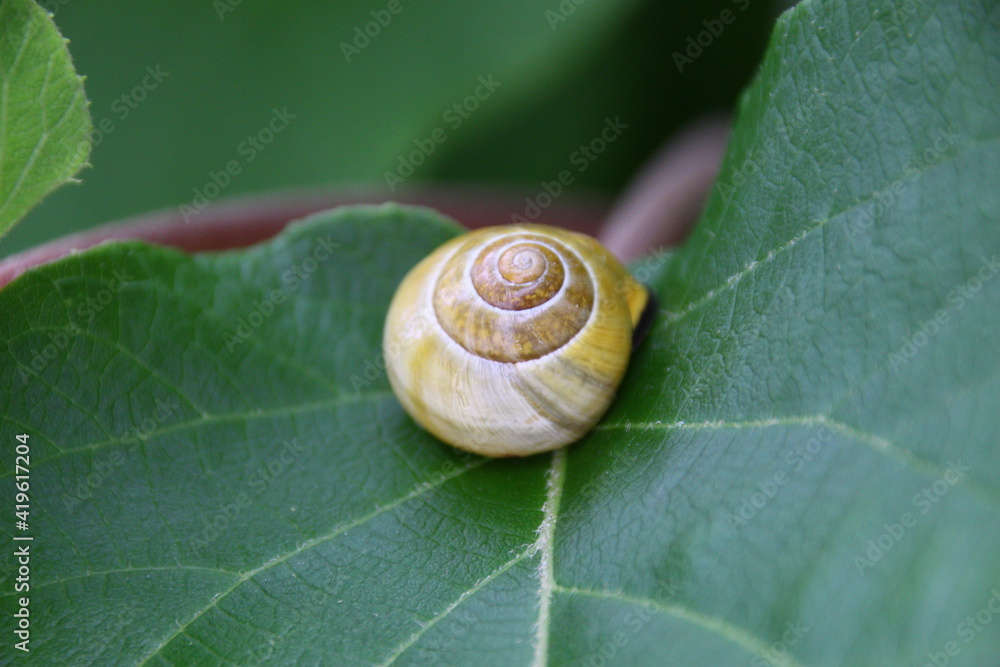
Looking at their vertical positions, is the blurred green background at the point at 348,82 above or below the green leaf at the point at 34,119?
below

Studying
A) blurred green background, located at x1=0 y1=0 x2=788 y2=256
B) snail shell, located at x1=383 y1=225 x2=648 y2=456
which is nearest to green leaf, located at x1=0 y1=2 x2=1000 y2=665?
snail shell, located at x1=383 y1=225 x2=648 y2=456

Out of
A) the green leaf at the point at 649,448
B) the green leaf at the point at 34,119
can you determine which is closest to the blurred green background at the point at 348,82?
the green leaf at the point at 649,448

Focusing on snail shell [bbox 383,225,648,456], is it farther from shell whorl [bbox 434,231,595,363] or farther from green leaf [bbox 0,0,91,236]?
green leaf [bbox 0,0,91,236]

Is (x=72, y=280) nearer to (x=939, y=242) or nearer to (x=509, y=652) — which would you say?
(x=509, y=652)

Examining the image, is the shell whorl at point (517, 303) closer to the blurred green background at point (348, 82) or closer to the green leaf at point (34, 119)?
the green leaf at point (34, 119)

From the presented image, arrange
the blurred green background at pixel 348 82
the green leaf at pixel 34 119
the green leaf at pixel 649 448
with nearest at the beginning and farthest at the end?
the green leaf at pixel 649 448
the green leaf at pixel 34 119
the blurred green background at pixel 348 82

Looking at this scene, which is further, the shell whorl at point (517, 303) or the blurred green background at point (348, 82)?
the blurred green background at point (348, 82)

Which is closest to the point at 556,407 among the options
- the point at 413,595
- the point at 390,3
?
the point at 413,595
